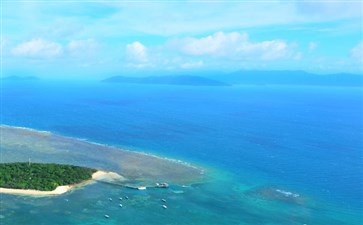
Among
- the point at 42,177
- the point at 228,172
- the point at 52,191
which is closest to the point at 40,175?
the point at 42,177

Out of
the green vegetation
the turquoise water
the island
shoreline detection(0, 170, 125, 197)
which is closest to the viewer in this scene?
the turquoise water

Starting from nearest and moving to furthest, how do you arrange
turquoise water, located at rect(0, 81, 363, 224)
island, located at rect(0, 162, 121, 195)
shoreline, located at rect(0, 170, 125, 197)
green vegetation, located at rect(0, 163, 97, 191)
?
turquoise water, located at rect(0, 81, 363, 224), shoreline, located at rect(0, 170, 125, 197), island, located at rect(0, 162, 121, 195), green vegetation, located at rect(0, 163, 97, 191)

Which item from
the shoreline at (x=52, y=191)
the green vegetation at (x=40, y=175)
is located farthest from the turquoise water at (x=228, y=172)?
the green vegetation at (x=40, y=175)

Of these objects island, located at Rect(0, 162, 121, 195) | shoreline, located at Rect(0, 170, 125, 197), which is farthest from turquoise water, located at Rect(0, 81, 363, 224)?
island, located at Rect(0, 162, 121, 195)

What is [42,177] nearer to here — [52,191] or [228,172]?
[52,191]

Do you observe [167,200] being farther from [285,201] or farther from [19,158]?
[19,158]

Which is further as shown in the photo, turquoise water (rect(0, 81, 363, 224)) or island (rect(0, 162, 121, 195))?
island (rect(0, 162, 121, 195))

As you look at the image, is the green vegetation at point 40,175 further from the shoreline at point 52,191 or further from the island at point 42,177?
the shoreline at point 52,191

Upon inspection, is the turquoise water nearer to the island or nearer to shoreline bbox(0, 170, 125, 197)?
shoreline bbox(0, 170, 125, 197)
